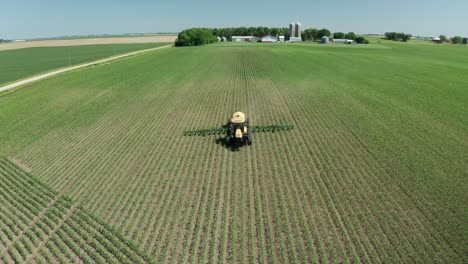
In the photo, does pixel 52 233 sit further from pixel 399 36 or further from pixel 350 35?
pixel 399 36

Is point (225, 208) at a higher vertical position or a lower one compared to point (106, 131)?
lower

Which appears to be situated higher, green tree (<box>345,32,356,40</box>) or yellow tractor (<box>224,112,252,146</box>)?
green tree (<box>345,32,356,40</box>)

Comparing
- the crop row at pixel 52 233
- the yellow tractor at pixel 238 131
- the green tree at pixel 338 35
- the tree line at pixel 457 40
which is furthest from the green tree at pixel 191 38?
the tree line at pixel 457 40

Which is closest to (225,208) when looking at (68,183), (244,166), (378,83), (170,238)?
(170,238)

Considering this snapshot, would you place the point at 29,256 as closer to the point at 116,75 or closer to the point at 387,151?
the point at 387,151

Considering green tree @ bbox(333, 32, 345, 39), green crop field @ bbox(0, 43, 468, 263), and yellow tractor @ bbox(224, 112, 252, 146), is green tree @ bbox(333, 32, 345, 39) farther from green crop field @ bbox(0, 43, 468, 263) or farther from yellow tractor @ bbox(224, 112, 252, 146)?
yellow tractor @ bbox(224, 112, 252, 146)

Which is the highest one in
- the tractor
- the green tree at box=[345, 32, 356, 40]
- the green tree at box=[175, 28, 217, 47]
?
the green tree at box=[345, 32, 356, 40]

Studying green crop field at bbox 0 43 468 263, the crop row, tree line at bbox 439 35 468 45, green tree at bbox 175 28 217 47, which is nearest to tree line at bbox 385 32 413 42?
tree line at bbox 439 35 468 45

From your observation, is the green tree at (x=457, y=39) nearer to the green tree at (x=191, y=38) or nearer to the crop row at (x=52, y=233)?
the green tree at (x=191, y=38)
